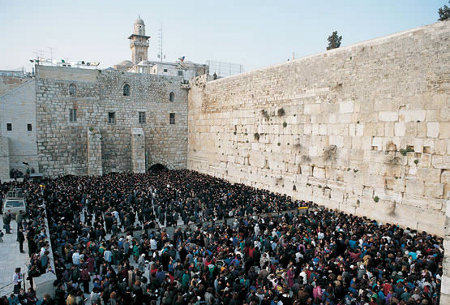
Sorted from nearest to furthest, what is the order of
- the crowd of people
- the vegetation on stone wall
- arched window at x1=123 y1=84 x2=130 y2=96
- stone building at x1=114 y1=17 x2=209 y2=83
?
1. the crowd of people
2. the vegetation on stone wall
3. arched window at x1=123 y1=84 x2=130 y2=96
4. stone building at x1=114 y1=17 x2=209 y2=83

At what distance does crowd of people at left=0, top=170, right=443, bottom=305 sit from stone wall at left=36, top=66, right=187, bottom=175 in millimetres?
9645

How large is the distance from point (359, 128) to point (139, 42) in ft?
135

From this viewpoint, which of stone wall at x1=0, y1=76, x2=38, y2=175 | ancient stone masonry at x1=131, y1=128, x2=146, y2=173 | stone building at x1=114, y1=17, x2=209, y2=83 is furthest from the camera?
stone building at x1=114, y1=17, x2=209, y2=83

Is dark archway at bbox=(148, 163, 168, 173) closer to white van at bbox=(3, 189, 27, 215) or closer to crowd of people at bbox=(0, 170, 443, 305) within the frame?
crowd of people at bbox=(0, 170, 443, 305)

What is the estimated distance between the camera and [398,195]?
12125mm

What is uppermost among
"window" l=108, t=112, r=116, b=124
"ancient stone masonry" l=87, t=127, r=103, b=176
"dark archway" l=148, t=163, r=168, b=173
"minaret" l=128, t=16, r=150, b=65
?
"minaret" l=128, t=16, r=150, b=65

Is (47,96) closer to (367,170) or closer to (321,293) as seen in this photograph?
(367,170)

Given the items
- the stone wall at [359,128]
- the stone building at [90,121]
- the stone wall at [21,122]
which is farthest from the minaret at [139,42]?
the stone wall at [359,128]

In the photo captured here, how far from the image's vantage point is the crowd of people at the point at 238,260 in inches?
264

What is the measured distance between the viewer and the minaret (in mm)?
47062

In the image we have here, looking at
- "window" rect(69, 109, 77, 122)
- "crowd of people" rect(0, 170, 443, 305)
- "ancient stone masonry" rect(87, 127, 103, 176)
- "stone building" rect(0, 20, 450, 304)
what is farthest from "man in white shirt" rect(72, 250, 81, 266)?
"window" rect(69, 109, 77, 122)

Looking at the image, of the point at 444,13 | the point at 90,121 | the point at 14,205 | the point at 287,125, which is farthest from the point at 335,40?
the point at 14,205

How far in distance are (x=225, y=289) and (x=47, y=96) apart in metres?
20.6

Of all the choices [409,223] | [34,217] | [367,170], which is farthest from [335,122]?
[34,217]
